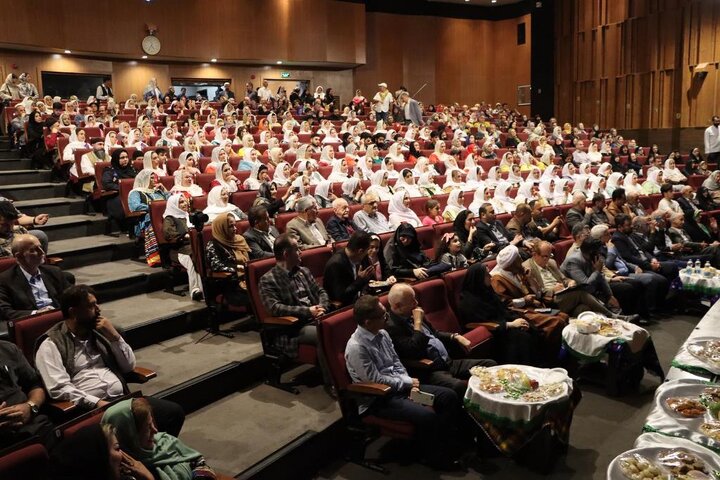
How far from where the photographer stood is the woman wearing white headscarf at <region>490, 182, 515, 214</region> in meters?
7.49

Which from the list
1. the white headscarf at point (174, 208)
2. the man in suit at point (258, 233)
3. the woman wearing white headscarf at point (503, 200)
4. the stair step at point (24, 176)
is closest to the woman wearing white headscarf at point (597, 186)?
the woman wearing white headscarf at point (503, 200)

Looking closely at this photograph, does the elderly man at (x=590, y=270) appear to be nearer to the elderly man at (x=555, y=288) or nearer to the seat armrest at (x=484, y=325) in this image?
the elderly man at (x=555, y=288)

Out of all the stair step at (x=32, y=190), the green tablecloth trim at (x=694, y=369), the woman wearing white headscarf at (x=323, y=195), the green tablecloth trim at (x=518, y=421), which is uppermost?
the stair step at (x=32, y=190)

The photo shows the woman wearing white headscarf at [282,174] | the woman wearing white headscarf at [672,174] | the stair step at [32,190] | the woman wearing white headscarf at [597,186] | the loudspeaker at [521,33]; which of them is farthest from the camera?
the loudspeaker at [521,33]

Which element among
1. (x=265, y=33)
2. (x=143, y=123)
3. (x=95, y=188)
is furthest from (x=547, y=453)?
(x=265, y=33)

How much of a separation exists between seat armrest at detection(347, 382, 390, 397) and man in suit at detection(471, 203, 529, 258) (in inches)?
104

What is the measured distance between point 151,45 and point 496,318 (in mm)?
12383

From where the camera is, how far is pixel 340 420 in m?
3.00

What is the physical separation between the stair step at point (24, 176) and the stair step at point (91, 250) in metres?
1.93

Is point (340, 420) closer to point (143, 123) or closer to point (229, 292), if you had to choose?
point (229, 292)

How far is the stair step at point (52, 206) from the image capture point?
561cm

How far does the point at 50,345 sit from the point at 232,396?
1092 mm

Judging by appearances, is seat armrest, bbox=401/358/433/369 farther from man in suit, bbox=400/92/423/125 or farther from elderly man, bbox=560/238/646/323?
man in suit, bbox=400/92/423/125

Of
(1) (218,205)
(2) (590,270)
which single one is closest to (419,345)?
(2) (590,270)
